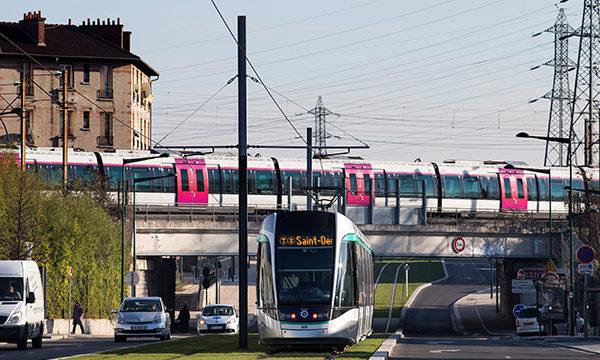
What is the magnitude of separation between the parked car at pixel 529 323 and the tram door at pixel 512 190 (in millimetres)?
15709

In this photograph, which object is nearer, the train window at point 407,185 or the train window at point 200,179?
the train window at point 200,179

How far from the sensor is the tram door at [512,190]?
3376 inches

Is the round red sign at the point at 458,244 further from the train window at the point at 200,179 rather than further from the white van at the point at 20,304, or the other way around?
the white van at the point at 20,304

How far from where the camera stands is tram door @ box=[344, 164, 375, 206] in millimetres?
81812

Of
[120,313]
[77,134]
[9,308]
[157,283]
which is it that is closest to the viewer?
[9,308]

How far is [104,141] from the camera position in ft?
388

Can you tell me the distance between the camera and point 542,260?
3408 inches

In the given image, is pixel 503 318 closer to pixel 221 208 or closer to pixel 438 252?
pixel 438 252

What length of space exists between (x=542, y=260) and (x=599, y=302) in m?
26.5

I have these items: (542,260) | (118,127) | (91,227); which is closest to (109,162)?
(91,227)

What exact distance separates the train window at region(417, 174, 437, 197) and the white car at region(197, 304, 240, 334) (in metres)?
20.6

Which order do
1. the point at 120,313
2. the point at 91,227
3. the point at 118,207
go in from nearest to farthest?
the point at 120,313
the point at 91,227
the point at 118,207

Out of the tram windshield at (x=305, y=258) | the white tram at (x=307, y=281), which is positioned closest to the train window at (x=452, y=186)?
the white tram at (x=307, y=281)

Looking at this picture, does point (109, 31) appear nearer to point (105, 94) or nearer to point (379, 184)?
point (105, 94)
